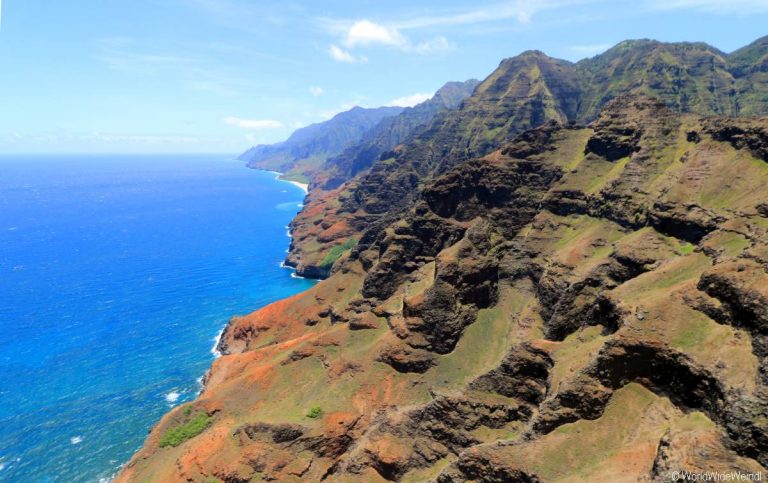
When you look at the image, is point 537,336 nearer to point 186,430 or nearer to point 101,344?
point 186,430

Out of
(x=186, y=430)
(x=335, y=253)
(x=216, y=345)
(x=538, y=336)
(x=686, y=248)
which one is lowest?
(x=216, y=345)

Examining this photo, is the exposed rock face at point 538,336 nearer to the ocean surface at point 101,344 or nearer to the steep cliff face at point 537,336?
the steep cliff face at point 537,336

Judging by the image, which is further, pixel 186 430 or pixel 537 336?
pixel 537 336

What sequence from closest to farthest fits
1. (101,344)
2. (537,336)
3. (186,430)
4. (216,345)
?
(186,430) < (537,336) < (101,344) < (216,345)

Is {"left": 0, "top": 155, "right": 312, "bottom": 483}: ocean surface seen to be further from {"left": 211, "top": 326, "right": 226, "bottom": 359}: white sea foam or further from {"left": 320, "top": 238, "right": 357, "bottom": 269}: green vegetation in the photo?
{"left": 320, "top": 238, "right": 357, "bottom": 269}: green vegetation

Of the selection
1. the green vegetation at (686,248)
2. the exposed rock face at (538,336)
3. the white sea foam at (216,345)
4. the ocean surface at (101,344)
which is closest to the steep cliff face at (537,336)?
the exposed rock face at (538,336)

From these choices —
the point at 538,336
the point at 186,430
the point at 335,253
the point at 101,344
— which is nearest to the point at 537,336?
the point at 538,336
